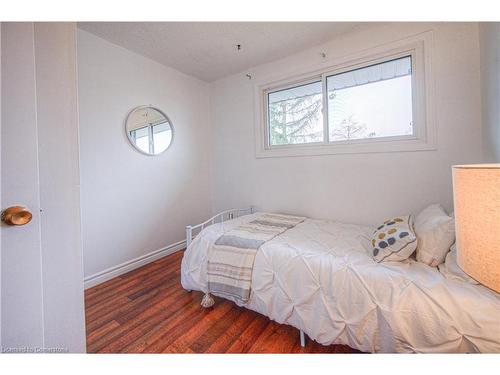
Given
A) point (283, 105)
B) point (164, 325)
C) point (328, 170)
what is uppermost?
point (283, 105)

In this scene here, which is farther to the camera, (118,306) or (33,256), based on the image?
(118,306)

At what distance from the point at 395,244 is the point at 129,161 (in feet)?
8.38

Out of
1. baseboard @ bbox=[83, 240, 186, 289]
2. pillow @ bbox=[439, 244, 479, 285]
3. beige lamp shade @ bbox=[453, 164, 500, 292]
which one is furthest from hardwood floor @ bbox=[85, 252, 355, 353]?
beige lamp shade @ bbox=[453, 164, 500, 292]

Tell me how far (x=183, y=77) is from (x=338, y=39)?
197 cm

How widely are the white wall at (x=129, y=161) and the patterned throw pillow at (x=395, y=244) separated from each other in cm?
236

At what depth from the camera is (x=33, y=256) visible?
650mm

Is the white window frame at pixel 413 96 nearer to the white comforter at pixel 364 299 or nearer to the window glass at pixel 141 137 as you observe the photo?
the white comforter at pixel 364 299

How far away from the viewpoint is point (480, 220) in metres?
0.49

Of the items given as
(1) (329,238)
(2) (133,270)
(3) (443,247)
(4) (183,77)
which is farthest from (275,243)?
(4) (183,77)

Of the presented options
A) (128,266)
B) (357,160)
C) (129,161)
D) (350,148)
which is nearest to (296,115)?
(350,148)

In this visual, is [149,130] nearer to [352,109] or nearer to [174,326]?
[174,326]

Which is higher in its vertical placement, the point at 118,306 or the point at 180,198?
the point at 180,198

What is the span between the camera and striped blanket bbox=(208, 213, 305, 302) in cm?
146
